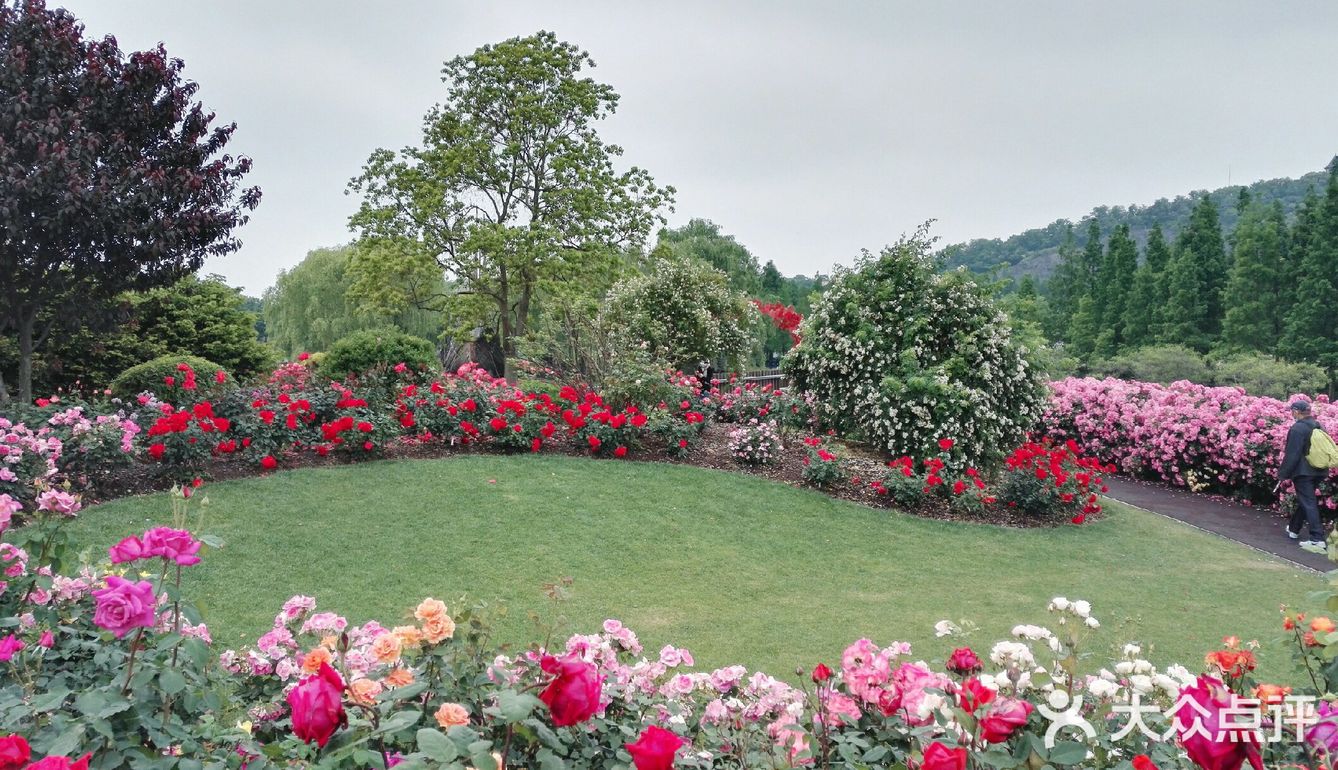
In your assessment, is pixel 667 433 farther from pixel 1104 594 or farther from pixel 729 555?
pixel 1104 594

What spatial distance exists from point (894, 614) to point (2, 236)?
7.98m

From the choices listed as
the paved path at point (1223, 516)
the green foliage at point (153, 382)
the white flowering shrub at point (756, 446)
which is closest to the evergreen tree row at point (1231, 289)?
the paved path at point (1223, 516)

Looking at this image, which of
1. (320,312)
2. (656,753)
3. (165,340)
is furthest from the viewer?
(320,312)

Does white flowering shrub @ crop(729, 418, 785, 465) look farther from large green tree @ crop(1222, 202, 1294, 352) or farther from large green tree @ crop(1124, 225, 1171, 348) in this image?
large green tree @ crop(1124, 225, 1171, 348)

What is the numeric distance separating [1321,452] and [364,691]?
32.2 ft

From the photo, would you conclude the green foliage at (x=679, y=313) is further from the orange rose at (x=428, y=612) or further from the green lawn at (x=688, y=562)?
the orange rose at (x=428, y=612)

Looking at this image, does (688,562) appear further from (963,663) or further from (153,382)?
(153,382)

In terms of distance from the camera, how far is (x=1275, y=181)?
171ft

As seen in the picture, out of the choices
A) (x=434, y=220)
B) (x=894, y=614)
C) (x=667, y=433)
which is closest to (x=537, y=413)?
(x=667, y=433)

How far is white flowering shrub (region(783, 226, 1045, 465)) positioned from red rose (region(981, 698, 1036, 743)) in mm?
7101

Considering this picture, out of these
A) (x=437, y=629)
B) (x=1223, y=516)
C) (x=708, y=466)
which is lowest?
(x=1223, y=516)

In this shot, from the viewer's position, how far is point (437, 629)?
1.57m

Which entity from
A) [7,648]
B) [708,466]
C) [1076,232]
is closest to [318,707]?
[7,648]

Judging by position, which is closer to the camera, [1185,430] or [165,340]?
[1185,430]
